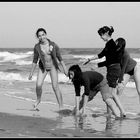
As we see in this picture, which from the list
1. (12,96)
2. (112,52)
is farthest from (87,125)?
(12,96)

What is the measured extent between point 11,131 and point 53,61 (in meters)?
2.68

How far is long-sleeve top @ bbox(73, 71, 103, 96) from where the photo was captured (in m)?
7.40

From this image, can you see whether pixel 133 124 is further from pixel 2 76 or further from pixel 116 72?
pixel 2 76

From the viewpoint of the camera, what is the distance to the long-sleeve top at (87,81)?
740 centimetres

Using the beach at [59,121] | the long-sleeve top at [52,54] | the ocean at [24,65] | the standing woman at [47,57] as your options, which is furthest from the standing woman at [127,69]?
the ocean at [24,65]

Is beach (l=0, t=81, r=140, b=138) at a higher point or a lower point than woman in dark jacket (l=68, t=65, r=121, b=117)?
lower

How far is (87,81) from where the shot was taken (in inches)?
292

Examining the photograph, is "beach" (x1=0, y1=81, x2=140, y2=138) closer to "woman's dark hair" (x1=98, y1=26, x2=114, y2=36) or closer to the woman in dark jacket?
the woman in dark jacket

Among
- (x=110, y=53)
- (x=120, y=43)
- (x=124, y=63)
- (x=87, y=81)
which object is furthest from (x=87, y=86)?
(x=120, y=43)

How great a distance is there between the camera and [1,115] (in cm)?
757

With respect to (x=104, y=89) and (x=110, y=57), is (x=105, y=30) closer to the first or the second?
(x=110, y=57)

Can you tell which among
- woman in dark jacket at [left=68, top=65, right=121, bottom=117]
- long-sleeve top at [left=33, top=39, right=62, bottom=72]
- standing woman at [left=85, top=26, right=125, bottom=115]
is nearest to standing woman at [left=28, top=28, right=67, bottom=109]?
long-sleeve top at [left=33, top=39, right=62, bottom=72]

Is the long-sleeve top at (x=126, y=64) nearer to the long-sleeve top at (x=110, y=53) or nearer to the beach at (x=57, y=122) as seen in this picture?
the long-sleeve top at (x=110, y=53)

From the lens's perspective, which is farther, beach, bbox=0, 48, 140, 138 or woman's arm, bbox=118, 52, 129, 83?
woman's arm, bbox=118, 52, 129, 83
